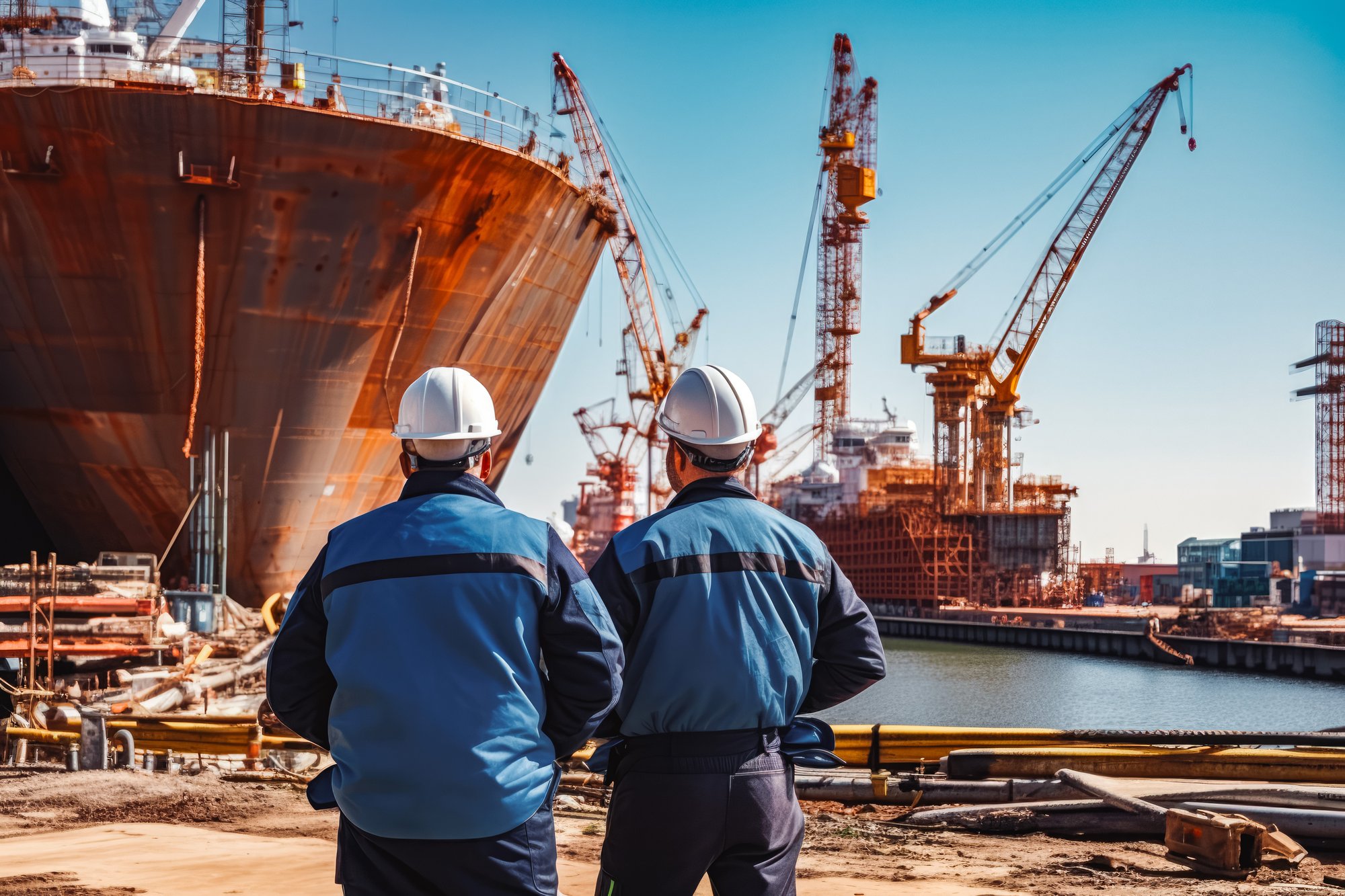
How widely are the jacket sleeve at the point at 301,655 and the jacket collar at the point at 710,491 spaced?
1034 mm

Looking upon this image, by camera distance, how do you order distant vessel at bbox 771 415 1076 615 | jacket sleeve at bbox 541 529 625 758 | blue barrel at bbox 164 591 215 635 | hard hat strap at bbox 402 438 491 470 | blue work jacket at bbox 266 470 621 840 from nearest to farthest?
blue work jacket at bbox 266 470 621 840, jacket sleeve at bbox 541 529 625 758, hard hat strap at bbox 402 438 491 470, blue barrel at bbox 164 591 215 635, distant vessel at bbox 771 415 1076 615

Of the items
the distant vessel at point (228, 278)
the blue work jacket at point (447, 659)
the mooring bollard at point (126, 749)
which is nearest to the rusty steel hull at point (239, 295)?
the distant vessel at point (228, 278)

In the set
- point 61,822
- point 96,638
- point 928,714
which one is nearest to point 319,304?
point 96,638

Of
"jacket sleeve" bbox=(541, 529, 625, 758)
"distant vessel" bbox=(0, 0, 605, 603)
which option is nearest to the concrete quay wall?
"distant vessel" bbox=(0, 0, 605, 603)

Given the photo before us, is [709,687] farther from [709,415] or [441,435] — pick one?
[441,435]

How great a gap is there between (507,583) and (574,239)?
105ft

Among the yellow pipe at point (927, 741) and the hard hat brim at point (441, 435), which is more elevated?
the hard hat brim at point (441, 435)

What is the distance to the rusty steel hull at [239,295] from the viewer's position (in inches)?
1045

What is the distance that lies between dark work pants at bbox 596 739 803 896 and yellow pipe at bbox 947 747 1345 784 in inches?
201

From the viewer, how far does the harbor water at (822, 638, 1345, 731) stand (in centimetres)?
3095

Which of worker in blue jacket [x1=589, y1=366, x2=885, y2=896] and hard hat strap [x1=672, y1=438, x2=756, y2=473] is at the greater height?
hard hat strap [x1=672, y1=438, x2=756, y2=473]

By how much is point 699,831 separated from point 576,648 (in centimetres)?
63

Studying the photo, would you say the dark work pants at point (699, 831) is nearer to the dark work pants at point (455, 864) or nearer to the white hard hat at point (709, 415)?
the dark work pants at point (455, 864)

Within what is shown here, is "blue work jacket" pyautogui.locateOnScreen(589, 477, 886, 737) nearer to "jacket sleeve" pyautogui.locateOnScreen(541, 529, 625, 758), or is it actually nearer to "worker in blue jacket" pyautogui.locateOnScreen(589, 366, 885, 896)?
"worker in blue jacket" pyautogui.locateOnScreen(589, 366, 885, 896)
